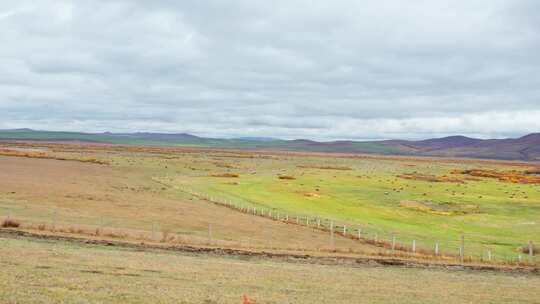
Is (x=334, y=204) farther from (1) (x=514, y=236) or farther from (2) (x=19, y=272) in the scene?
(2) (x=19, y=272)

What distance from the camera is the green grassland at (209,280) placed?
1502 cm

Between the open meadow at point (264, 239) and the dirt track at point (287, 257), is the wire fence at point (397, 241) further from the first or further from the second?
the dirt track at point (287, 257)

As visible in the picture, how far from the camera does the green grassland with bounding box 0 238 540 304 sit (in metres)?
15.0

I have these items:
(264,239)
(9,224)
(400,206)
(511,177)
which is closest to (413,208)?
(400,206)

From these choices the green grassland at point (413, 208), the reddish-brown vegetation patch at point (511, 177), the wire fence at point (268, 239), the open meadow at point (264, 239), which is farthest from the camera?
the reddish-brown vegetation patch at point (511, 177)

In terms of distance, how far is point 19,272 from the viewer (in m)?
16.6

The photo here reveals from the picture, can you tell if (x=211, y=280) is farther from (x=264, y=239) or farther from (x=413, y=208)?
(x=413, y=208)

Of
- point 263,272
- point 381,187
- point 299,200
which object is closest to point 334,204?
point 299,200

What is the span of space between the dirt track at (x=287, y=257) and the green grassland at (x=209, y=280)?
0.90 metres

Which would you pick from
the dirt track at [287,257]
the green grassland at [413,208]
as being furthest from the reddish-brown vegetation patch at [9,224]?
the green grassland at [413,208]

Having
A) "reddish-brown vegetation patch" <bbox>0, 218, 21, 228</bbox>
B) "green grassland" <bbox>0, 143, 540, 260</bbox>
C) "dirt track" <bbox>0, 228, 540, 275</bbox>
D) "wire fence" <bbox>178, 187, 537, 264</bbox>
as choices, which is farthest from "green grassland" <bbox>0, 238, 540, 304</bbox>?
"green grassland" <bbox>0, 143, 540, 260</bbox>

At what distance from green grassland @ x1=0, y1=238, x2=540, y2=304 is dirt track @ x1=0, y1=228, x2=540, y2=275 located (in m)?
0.90

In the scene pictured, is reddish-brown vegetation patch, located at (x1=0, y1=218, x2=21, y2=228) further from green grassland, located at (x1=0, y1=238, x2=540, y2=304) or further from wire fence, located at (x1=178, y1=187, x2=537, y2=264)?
wire fence, located at (x1=178, y1=187, x2=537, y2=264)

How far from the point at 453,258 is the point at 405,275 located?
8301 millimetres
